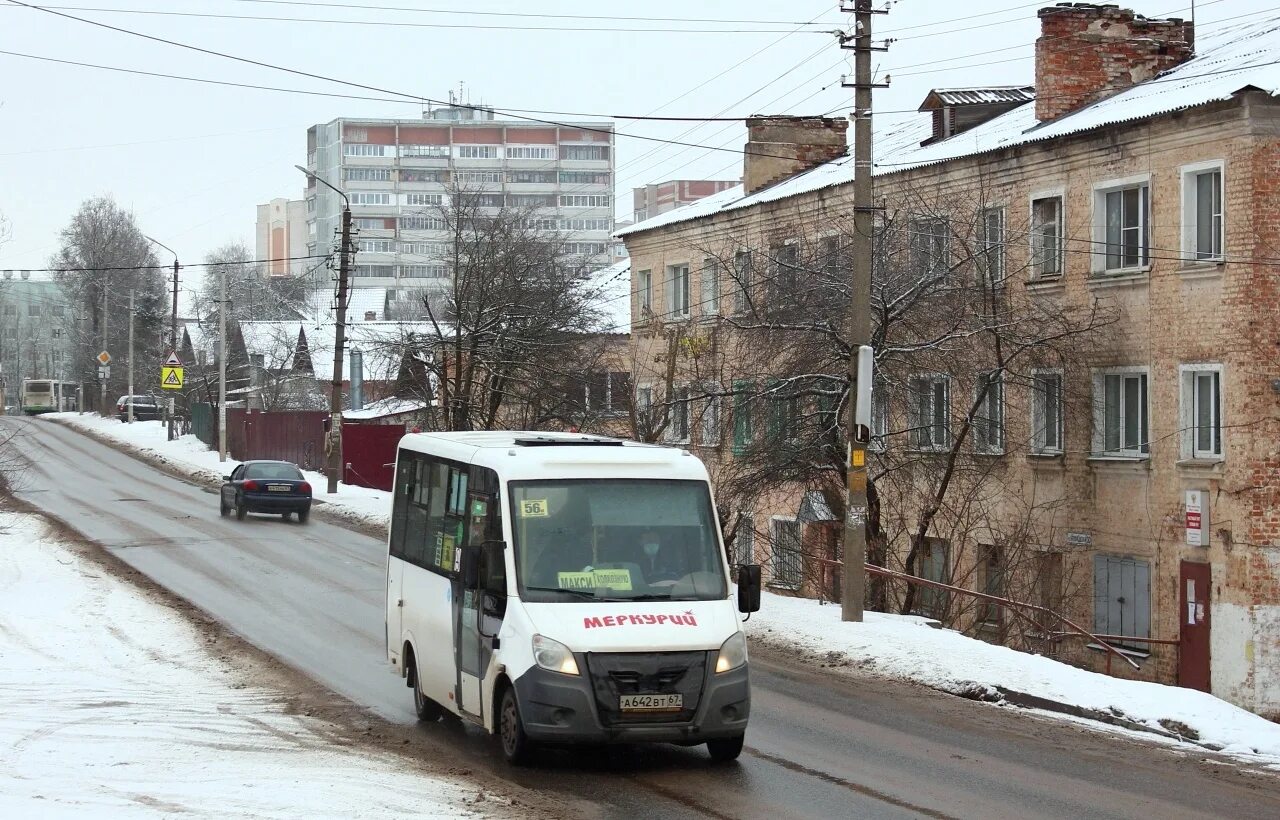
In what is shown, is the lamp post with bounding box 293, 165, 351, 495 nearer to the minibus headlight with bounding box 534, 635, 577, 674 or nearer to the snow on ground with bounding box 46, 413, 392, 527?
the snow on ground with bounding box 46, 413, 392, 527

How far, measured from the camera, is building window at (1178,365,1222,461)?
24.5m

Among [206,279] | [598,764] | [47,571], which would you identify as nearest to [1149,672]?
[598,764]

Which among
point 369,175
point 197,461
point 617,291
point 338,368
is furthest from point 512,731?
point 369,175

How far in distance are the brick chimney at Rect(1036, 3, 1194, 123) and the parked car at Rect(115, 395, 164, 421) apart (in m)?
63.8

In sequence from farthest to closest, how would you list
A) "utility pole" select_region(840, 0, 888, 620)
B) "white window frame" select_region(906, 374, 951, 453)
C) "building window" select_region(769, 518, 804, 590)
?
"building window" select_region(769, 518, 804, 590)
"white window frame" select_region(906, 374, 951, 453)
"utility pole" select_region(840, 0, 888, 620)

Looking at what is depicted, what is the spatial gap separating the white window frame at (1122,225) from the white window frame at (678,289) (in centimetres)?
1472

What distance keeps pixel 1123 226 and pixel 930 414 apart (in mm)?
4866

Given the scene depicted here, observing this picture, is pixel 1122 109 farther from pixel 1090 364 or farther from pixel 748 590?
pixel 748 590

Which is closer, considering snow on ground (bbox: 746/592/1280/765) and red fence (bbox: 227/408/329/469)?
snow on ground (bbox: 746/592/1280/765)

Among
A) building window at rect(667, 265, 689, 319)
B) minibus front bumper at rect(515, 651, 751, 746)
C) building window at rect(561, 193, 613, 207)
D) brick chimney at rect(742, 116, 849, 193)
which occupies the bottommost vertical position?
minibus front bumper at rect(515, 651, 751, 746)

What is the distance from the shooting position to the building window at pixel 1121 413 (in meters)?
26.0

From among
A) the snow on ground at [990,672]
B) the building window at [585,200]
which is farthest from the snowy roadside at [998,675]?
the building window at [585,200]

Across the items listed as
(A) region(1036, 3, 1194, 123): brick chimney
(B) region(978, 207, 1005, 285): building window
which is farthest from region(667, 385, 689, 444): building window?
(A) region(1036, 3, 1194, 123): brick chimney

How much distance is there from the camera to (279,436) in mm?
60656
